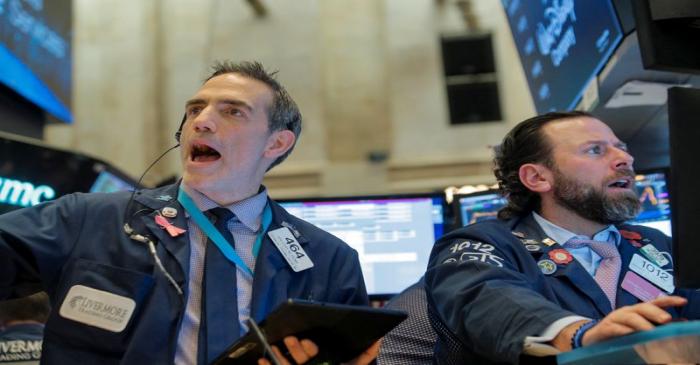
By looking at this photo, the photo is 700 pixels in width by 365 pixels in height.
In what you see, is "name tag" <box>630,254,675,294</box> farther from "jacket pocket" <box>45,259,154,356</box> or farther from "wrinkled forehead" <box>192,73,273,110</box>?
"jacket pocket" <box>45,259,154,356</box>

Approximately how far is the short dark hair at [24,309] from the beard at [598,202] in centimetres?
197

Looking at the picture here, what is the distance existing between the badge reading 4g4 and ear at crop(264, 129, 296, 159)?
1.31 feet

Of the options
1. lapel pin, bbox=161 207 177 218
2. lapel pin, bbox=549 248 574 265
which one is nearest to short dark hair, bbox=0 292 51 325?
lapel pin, bbox=161 207 177 218

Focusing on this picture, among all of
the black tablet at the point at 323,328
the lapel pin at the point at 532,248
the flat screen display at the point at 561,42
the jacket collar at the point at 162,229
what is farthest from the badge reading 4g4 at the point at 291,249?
the flat screen display at the point at 561,42

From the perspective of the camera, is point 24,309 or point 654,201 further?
point 654,201

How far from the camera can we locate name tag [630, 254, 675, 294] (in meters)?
2.22

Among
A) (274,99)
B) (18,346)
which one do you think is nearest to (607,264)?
(274,99)

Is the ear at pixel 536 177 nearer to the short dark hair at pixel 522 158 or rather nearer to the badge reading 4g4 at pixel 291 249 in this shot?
the short dark hair at pixel 522 158

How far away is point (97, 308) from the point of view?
6.57 feet

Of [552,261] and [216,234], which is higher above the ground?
[216,234]

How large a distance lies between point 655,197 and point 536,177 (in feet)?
2.89

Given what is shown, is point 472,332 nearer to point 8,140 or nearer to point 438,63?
point 8,140

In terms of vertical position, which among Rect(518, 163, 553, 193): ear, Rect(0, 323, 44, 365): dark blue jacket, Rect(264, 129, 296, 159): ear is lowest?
Rect(0, 323, 44, 365): dark blue jacket

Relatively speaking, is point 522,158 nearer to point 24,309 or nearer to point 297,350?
point 297,350
